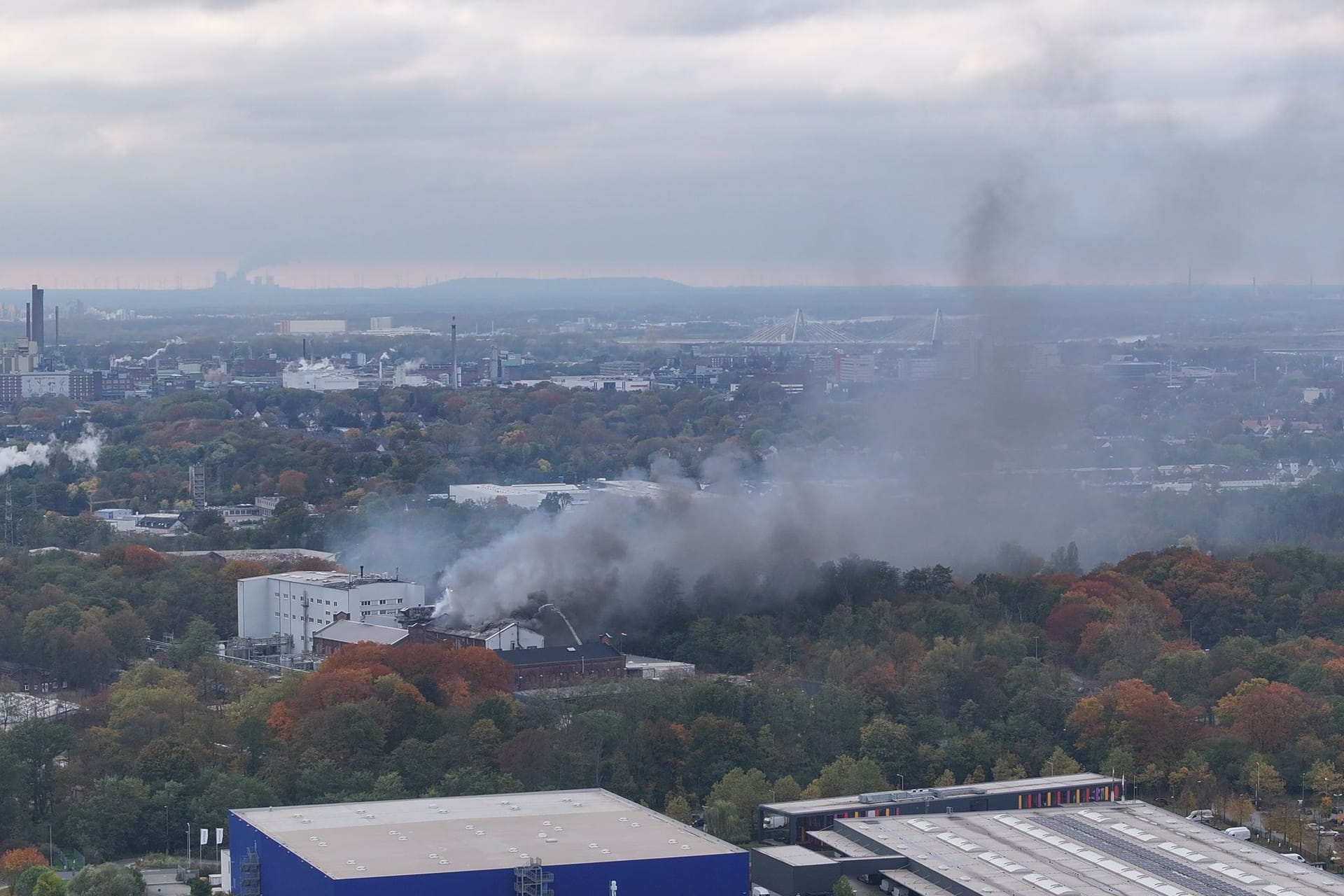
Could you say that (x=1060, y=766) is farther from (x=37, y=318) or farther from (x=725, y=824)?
(x=37, y=318)

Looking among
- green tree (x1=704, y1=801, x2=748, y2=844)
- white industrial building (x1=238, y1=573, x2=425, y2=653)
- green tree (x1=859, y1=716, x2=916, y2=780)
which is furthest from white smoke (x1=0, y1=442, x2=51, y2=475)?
green tree (x1=704, y1=801, x2=748, y2=844)

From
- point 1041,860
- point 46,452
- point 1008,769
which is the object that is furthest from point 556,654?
point 46,452

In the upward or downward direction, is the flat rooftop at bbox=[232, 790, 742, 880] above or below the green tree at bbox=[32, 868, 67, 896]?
above

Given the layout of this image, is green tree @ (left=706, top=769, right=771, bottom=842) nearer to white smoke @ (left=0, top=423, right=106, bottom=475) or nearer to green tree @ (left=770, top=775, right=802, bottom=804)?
green tree @ (left=770, top=775, right=802, bottom=804)

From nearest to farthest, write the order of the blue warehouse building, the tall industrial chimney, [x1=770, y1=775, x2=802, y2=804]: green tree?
1. the blue warehouse building
2. [x1=770, y1=775, x2=802, y2=804]: green tree
3. the tall industrial chimney

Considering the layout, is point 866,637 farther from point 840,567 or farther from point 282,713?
point 282,713

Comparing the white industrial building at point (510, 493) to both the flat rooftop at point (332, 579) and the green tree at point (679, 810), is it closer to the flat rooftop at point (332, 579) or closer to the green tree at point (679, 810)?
the flat rooftop at point (332, 579)

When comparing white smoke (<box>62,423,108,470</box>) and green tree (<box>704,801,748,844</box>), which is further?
white smoke (<box>62,423,108,470</box>)
